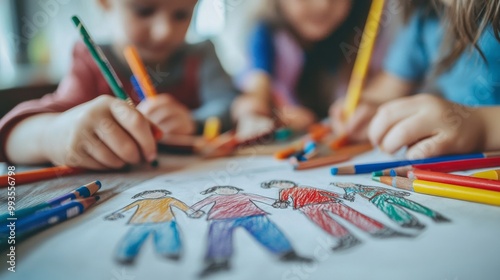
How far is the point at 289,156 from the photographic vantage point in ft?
1.15

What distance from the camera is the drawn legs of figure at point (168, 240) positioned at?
16 centimetres

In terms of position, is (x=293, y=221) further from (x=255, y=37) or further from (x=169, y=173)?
(x=255, y=37)

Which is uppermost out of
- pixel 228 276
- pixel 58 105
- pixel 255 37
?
pixel 255 37

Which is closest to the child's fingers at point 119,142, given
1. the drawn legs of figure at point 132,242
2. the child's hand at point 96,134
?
the child's hand at point 96,134

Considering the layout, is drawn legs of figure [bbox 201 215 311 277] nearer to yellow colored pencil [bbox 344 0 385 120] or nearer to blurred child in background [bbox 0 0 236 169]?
blurred child in background [bbox 0 0 236 169]

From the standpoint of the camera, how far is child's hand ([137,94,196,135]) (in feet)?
1.10

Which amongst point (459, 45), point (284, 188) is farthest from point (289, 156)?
point (459, 45)

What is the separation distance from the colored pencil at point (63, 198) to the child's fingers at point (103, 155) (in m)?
0.03

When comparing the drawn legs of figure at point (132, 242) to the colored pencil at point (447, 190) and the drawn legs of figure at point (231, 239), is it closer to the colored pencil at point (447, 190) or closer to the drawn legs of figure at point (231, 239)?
the drawn legs of figure at point (231, 239)

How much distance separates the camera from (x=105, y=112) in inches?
10.6

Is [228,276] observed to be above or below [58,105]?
below

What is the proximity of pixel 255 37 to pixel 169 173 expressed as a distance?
13.0 inches

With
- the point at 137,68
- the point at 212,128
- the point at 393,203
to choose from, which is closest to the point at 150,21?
the point at 137,68

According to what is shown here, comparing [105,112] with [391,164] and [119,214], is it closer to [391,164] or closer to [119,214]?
[119,214]
